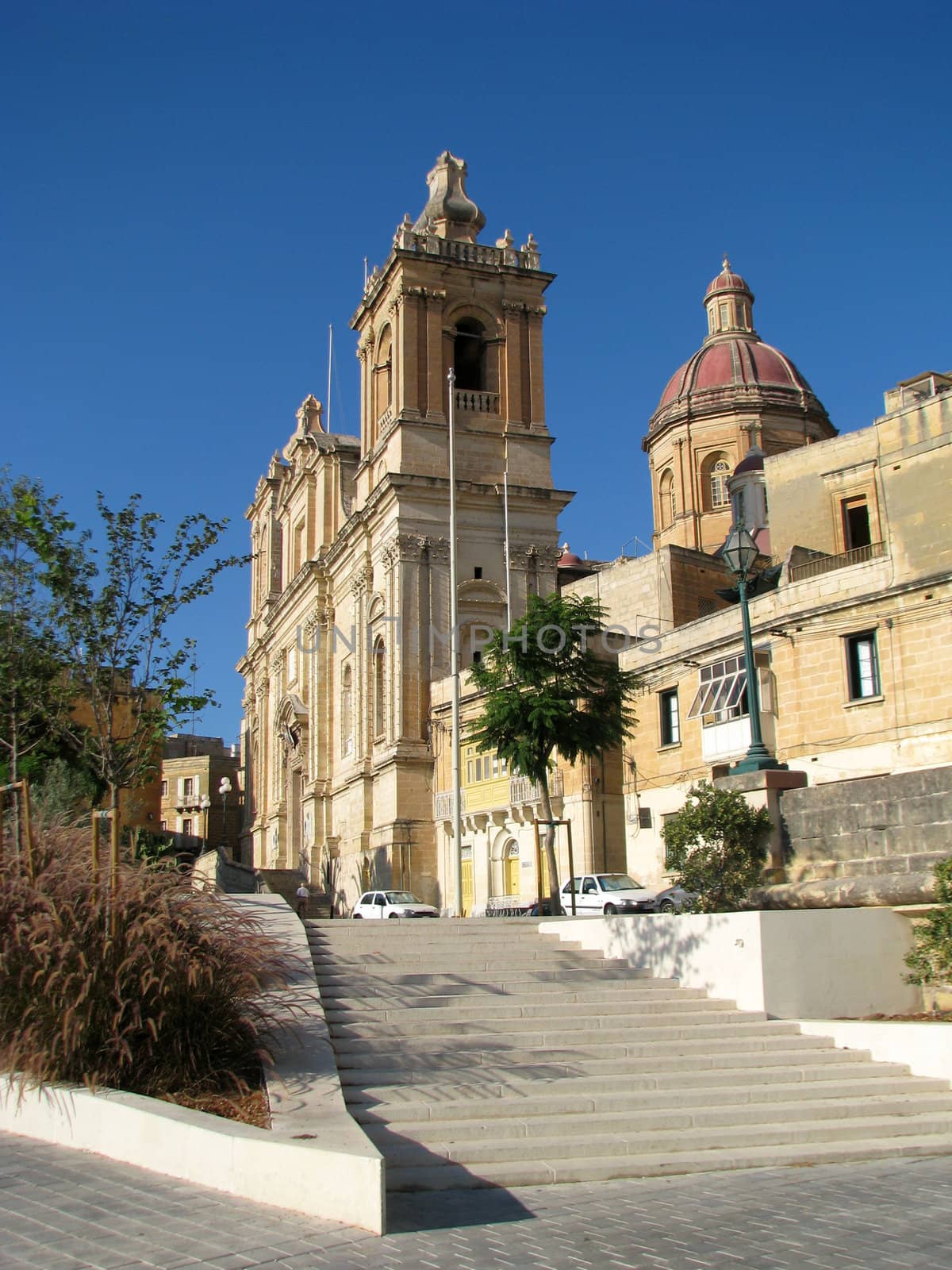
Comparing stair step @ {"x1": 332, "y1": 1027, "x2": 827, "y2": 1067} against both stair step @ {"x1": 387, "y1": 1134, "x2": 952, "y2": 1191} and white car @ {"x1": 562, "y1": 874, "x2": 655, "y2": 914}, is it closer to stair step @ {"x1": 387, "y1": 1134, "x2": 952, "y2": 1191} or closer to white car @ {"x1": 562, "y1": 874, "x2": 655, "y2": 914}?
stair step @ {"x1": 387, "y1": 1134, "x2": 952, "y2": 1191}

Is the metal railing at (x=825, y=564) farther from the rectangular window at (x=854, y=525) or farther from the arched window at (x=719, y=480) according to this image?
the arched window at (x=719, y=480)

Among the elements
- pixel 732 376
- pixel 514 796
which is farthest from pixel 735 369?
pixel 514 796

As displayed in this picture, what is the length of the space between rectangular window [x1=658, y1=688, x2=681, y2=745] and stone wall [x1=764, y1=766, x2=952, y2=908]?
16.0m

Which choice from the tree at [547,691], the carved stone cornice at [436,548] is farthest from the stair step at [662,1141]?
the carved stone cornice at [436,548]

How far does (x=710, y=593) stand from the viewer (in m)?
42.4

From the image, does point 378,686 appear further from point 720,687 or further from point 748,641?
point 748,641

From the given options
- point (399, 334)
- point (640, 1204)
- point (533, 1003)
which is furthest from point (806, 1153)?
point (399, 334)

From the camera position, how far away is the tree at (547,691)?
27.0 meters

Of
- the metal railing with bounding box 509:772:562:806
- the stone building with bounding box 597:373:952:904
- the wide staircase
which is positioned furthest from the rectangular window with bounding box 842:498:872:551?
the wide staircase

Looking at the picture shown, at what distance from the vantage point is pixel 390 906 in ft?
109

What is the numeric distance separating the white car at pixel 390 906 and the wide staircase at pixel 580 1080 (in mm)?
18237

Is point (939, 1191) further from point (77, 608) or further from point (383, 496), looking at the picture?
point (383, 496)

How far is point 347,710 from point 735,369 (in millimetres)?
25992

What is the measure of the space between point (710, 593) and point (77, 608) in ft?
95.7
